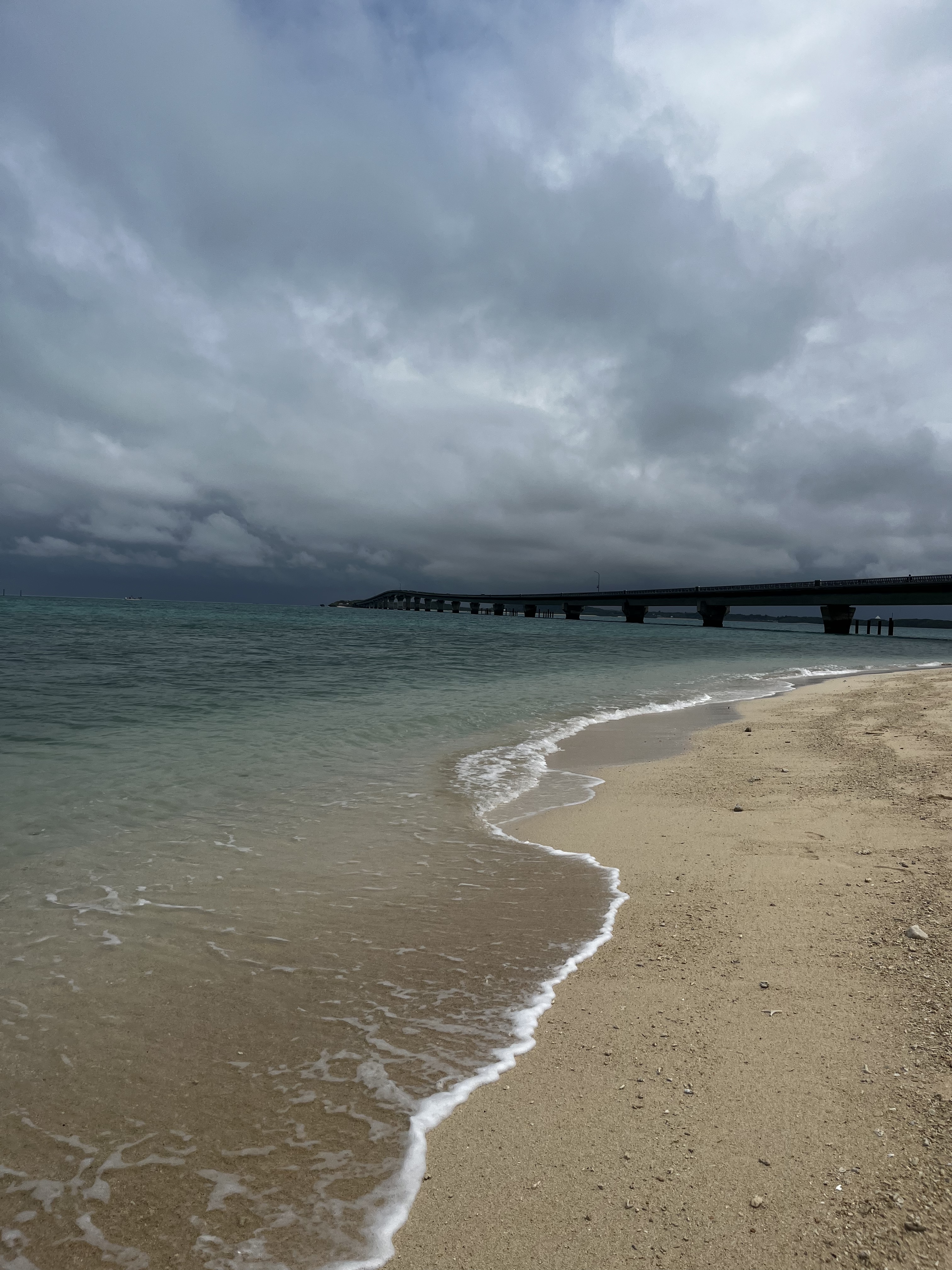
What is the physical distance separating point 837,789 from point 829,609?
120475 millimetres

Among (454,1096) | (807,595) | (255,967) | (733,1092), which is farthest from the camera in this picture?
(807,595)

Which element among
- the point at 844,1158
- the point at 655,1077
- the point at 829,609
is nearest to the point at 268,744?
the point at 655,1077

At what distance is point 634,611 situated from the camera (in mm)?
158500

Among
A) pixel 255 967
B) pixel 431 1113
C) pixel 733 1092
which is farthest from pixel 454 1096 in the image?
pixel 255 967

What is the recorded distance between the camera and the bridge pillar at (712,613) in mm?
135500

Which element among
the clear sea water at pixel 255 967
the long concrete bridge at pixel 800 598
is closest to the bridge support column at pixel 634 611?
the long concrete bridge at pixel 800 598

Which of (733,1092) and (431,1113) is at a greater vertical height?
(733,1092)

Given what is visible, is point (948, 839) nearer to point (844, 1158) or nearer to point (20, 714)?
point (844, 1158)

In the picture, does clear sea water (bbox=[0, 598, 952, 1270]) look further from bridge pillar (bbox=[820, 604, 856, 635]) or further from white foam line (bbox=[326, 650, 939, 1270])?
bridge pillar (bbox=[820, 604, 856, 635])

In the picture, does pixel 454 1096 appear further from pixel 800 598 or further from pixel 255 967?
pixel 800 598

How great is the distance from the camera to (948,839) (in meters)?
5.89

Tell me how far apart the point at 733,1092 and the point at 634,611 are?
160123mm

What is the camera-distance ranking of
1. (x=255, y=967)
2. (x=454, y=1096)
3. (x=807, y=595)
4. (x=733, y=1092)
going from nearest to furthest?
(x=733, y=1092) < (x=454, y=1096) < (x=255, y=967) < (x=807, y=595)

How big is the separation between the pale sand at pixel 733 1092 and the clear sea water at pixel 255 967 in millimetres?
303
